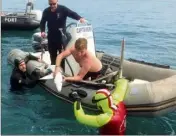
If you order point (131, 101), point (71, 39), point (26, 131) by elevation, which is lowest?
point (26, 131)

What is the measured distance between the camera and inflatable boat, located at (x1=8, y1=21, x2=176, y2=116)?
6320 millimetres

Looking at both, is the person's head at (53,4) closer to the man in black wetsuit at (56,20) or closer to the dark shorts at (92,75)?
the man in black wetsuit at (56,20)

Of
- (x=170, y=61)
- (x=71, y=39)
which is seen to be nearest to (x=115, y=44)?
(x=170, y=61)

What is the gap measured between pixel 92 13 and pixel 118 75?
1749 centimetres

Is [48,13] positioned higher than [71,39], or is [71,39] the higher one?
[48,13]

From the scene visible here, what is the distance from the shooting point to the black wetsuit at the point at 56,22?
760 cm

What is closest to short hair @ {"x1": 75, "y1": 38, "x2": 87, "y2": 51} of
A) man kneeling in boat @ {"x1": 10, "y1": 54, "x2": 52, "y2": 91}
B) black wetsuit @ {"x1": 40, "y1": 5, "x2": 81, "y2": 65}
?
man kneeling in boat @ {"x1": 10, "y1": 54, "x2": 52, "y2": 91}

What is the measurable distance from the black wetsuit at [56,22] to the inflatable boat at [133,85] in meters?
0.24

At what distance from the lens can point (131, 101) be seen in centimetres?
639

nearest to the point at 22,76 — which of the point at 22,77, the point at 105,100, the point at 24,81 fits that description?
the point at 22,77

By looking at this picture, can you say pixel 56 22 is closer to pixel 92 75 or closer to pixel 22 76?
pixel 22 76

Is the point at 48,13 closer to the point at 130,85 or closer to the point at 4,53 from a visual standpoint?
the point at 130,85

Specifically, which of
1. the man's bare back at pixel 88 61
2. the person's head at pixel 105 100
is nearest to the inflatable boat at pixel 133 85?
the man's bare back at pixel 88 61

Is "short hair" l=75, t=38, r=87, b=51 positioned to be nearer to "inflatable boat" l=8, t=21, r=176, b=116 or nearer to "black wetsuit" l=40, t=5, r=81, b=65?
"inflatable boat" l=8, t=21, r=176, b=116
